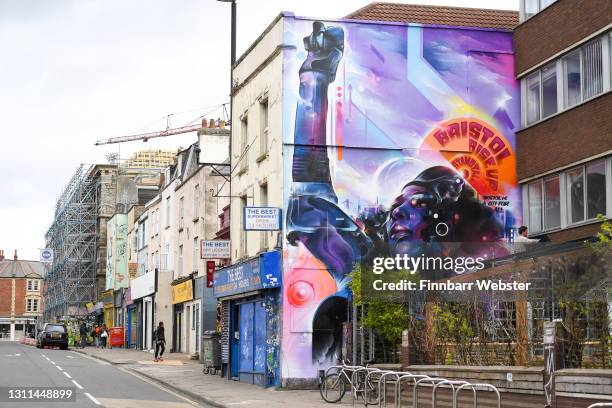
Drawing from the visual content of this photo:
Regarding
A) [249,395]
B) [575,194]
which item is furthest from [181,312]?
[575,194]

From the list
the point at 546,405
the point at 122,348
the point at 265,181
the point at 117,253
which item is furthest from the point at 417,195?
the point at 117,253

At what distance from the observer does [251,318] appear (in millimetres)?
29359

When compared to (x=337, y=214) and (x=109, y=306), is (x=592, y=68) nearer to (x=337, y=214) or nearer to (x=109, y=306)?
(x=337, y=214)

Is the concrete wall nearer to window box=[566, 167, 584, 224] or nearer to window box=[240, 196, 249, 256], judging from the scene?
window box=[240, 196, 249, 256]

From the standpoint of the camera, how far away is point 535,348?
17062mm

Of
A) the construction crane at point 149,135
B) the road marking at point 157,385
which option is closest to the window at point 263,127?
the road marking at point 157,385

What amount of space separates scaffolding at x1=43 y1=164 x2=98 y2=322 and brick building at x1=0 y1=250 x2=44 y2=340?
64553 mm

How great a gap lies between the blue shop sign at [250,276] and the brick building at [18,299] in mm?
126664

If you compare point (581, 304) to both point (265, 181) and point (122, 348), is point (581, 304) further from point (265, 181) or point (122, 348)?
point (122, 348)

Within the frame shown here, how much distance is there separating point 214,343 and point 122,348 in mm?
32149

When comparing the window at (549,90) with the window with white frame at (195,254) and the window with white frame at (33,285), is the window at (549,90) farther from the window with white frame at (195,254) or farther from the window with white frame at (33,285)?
the window with white frame at (33,285)

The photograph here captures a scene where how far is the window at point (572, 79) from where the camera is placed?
25.2 m

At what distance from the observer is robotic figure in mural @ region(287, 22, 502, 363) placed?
26.7 metres

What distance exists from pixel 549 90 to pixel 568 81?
1.24 metres
